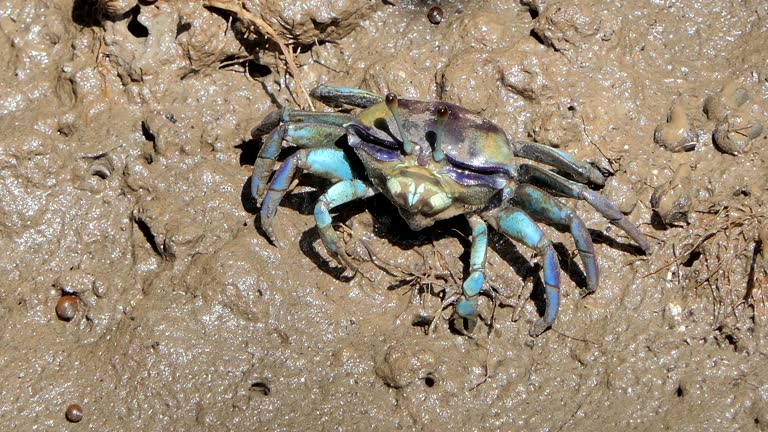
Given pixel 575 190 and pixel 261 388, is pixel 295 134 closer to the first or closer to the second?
pixel 261 388

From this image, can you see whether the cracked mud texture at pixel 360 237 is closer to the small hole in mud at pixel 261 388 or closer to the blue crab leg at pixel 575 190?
the small hole in mud at pixel 261 388

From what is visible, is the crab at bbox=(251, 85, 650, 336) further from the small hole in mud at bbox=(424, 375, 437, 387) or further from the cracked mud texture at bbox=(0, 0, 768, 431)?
the small hole in mud at bbox=(424, 375, 437, 387)

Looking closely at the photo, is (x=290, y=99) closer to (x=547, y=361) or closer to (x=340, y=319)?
(x=340, y=319)

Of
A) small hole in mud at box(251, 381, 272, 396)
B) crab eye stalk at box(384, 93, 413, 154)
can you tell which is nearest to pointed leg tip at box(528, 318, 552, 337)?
crab eye stalk at box(384, 93, 413, 154)

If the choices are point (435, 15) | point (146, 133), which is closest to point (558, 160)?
point (435, 15)

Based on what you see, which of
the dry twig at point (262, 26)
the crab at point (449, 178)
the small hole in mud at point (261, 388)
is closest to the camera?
the crab at point (449, 178)

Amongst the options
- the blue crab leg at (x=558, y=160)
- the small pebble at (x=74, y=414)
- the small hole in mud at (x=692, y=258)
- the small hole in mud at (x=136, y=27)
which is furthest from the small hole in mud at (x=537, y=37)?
the small pebble at (x=74, y=414)
